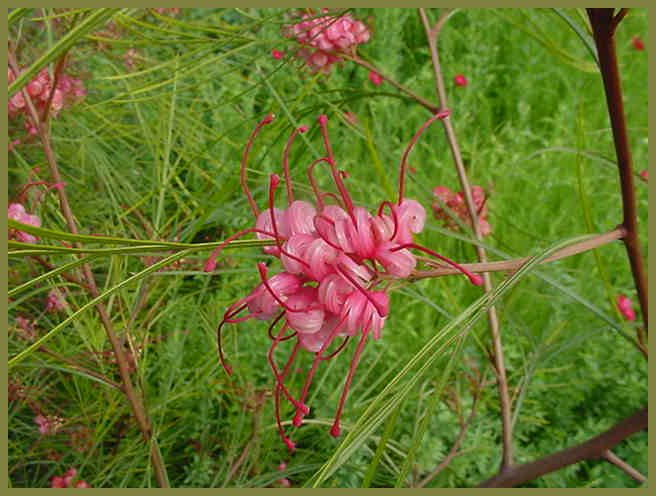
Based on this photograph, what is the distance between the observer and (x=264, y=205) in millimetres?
1055

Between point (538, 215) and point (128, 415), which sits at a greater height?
point (538, 215)

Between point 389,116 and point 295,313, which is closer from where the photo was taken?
point 295,313

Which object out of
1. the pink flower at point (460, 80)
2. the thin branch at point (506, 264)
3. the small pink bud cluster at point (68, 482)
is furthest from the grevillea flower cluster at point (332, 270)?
the pink flower at point (460, 80)

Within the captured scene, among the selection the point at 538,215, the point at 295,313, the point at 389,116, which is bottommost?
the point at 538,215

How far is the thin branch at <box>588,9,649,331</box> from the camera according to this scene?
30cm

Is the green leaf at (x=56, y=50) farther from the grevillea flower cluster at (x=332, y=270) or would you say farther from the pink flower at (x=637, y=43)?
the pink flower at (x=637, y=43)

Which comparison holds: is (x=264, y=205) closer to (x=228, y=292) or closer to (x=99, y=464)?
(x=228, y=292)

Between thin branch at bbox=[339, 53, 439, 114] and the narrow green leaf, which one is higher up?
thin branch at bbox=[339, 53, 439, 114]

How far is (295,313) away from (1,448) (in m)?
0.19

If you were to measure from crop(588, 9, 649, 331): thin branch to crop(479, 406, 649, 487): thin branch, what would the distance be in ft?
0.29

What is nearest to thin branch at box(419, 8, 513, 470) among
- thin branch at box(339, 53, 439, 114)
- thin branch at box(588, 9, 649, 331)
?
thin branch at box(339, 53, 439, 114)

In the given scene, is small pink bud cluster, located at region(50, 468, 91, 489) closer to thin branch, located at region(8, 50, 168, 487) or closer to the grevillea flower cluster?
thin branch, located at region(8, 50, 168, 487)

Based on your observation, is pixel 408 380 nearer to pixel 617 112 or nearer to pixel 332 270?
pixel 332 270

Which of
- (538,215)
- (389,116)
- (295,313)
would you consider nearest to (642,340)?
(295,313)
